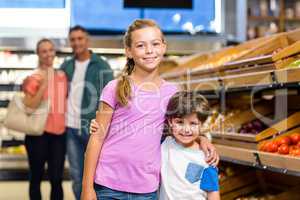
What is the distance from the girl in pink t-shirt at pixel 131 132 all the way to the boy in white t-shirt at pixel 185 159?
0.36 ft

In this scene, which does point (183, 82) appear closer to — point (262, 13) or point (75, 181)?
point (75, 181)

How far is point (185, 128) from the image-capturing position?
2.60 metres

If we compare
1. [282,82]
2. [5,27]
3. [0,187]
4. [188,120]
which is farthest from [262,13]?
[188,120]

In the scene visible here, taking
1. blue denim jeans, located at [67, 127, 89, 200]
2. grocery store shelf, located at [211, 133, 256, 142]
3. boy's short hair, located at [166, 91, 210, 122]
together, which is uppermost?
boy's short hair, located at [166, 91, 210, 122]

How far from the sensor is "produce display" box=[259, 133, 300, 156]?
341 centimetres

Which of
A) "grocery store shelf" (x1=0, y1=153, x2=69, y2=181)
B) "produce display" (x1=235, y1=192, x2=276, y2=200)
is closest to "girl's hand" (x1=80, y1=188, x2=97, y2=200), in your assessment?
"produce display" (x1=235, y1=192, x2=276, y2=200)

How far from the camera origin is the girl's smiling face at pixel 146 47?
245cm

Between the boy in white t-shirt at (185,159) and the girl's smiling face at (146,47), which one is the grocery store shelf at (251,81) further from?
the girl's smiling face at (146,47)

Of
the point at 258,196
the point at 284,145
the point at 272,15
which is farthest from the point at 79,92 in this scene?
the point at 272,15

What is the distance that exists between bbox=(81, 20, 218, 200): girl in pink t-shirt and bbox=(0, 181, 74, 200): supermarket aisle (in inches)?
129

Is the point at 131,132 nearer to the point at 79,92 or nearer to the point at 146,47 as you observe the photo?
the point at 146,47

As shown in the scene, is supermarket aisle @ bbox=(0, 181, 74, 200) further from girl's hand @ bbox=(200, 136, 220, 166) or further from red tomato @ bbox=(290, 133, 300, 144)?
girl's hand @ bbox=(200, 136, 220, 166)

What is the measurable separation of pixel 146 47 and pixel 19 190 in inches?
177

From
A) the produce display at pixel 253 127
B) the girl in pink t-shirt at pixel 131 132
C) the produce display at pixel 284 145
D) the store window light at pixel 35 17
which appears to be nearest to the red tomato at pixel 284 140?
the produce display at pixel 284 145
